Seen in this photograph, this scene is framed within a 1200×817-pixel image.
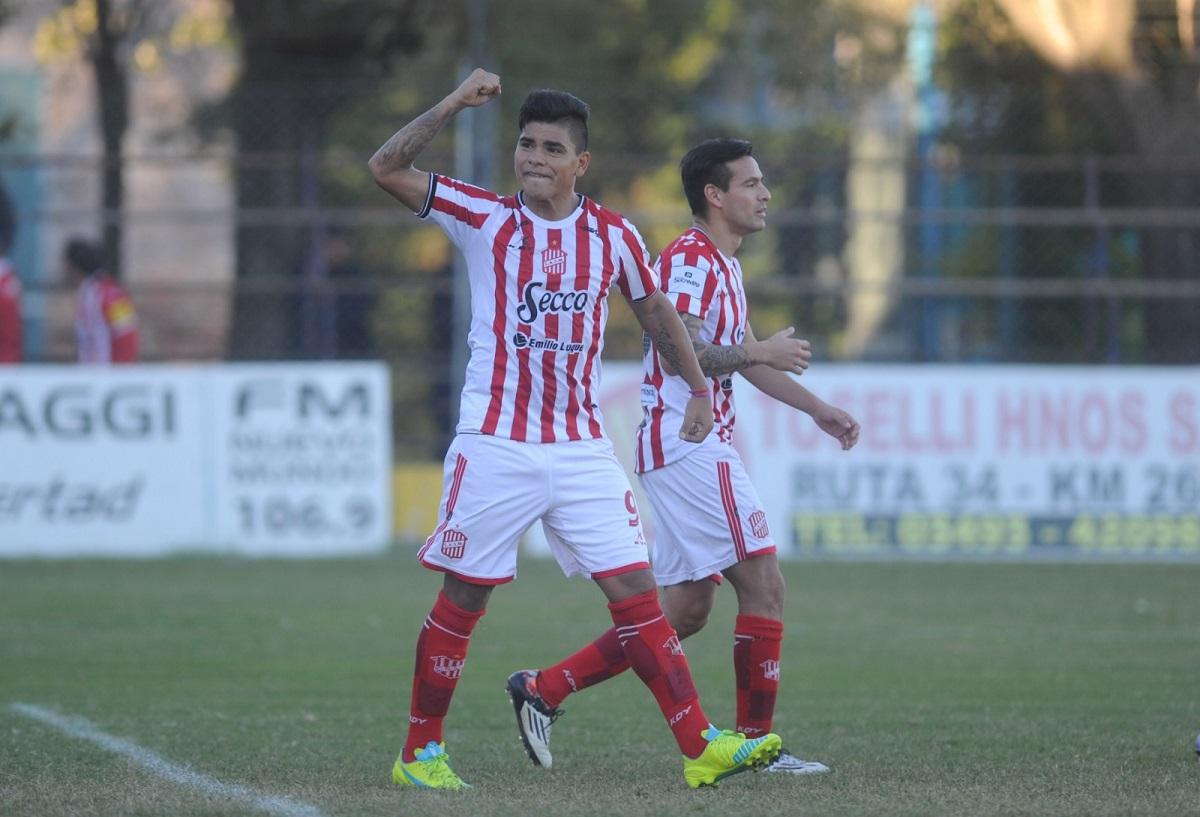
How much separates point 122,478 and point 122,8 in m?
8.77

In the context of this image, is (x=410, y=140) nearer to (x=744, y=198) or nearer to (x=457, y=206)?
(x=457, y=206)

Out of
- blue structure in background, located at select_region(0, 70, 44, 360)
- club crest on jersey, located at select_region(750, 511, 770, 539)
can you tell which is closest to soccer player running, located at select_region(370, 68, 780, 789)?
club crest on jersey, located at select_region(750, 511, 770, 539)

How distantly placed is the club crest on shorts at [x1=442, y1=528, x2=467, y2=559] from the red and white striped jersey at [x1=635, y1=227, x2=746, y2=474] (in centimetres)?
92

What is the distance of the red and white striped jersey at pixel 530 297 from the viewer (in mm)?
6012

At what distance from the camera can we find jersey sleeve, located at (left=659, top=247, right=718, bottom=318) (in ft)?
21.7

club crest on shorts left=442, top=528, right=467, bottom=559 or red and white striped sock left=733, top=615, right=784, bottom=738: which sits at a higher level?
club crest on shorts left=442, top=528, right=467, bottom=559

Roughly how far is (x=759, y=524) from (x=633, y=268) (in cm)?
113

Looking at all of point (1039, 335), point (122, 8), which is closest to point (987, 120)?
point (1039, 335)

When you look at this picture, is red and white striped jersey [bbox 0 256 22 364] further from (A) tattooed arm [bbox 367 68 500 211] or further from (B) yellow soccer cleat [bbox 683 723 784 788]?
(B) yellow soccer cleat [bbox 683 723 784 788]

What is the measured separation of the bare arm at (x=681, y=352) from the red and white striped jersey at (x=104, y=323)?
1036 cm

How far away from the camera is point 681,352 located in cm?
621

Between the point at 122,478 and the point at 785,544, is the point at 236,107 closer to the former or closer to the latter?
the point at 122,478

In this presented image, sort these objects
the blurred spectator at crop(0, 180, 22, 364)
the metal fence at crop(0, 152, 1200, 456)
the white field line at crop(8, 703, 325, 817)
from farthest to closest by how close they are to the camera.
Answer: the metal fence at crop(0, 152, 1200, 456), the blurred spectator at crop(0, 180, 22, 364), the white field line at crop(8, 703, 325, 817)

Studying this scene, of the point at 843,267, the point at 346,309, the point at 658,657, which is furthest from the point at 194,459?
the point at 658,657
